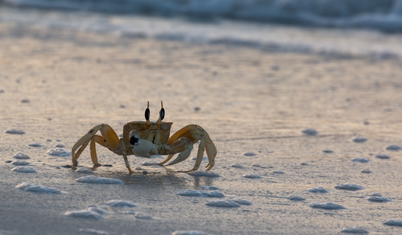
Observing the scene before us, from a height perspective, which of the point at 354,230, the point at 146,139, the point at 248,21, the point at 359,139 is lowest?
the point at 354,230

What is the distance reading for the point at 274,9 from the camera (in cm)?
2198

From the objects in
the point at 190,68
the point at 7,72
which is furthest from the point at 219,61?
the point at 7,72

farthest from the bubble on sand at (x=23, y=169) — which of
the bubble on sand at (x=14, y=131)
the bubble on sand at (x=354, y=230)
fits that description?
the bubble on sand at (x=354, y=230)

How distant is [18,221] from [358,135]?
12.7ft

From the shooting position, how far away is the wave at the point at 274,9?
19844mm

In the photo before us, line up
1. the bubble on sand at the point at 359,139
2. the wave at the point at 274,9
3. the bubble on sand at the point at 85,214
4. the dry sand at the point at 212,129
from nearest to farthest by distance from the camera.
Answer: the bubble on sand at the point at 85,214 < the dry sand at the point at 212,129 < the bubble on sand at the point at 359,139 < the wave at the point at 274,9

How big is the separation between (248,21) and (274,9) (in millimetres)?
2457

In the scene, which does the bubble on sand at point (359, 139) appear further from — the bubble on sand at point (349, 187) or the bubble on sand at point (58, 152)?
the bubble on sand at point (58, 152)

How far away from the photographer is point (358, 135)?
580cm

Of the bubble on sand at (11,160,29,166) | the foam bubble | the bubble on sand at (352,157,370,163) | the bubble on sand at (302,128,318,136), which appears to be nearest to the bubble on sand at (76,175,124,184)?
the bubble on sand at (11,160,29,166)

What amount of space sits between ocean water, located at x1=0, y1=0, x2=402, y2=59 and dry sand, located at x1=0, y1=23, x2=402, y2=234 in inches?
94.8

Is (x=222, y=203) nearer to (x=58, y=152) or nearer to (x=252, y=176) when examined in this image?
(x=252, y=176)

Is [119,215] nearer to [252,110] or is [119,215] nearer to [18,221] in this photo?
[18,221]

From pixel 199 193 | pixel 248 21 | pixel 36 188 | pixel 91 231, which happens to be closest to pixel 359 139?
pixel 199 193
